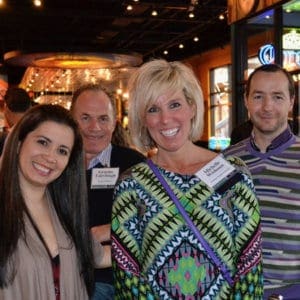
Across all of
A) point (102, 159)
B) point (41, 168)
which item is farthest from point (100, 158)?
point (41, 168)

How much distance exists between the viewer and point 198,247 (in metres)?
1.59

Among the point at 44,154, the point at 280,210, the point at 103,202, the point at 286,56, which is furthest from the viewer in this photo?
the point at 286,56

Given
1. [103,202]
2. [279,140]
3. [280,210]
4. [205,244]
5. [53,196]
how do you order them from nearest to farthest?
[205,244] → [53,196] → [280,210] → [279,140] → [103,202]

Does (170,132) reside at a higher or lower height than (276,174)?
higher

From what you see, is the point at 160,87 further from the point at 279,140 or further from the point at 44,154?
the point at 279,140

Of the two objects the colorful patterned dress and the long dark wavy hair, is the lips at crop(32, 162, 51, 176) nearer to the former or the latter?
the long dark wavy hair

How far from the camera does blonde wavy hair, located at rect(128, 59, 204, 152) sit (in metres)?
1.69

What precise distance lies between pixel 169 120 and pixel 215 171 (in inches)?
8.7

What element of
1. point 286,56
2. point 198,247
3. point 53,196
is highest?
point 286,56

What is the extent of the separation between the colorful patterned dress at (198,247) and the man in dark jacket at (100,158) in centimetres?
72

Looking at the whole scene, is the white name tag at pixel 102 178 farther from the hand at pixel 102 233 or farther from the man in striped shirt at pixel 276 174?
the man in striped shirt at pixel 276 174

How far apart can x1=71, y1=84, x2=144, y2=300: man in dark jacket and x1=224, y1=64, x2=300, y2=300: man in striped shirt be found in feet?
1.85

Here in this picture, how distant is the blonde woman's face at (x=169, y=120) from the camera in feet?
5.54

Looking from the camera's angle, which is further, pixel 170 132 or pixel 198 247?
pixel 170 132
